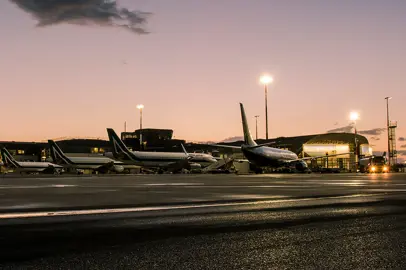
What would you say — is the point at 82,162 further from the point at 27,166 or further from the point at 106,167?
the point at 27,166

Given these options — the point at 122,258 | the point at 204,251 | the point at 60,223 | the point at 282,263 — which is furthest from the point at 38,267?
the point at 60,223

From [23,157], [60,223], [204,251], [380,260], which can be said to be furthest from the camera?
[23,157]

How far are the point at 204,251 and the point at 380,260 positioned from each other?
190cm

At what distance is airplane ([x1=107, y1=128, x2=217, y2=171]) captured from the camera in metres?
83.7

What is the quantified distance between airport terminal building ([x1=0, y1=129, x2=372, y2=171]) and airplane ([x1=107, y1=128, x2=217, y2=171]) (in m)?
16.4

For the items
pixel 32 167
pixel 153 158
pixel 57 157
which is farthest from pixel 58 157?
pixel 153 158

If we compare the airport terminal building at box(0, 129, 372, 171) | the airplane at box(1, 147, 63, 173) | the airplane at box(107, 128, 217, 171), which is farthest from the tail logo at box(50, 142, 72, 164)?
the airport terminal building at box(0, 129, 372, 171)

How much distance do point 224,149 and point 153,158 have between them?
49.0 metres

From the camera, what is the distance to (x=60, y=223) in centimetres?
848

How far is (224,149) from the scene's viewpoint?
134 m

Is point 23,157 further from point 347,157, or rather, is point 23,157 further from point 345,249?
point 345,249

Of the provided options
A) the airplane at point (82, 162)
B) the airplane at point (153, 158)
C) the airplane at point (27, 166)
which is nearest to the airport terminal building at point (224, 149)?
the airplane at point (82, 162)

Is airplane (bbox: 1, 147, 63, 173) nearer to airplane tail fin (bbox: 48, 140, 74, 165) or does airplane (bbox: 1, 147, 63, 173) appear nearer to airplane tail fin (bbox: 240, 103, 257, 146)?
airplane tail fin (bbox: 48, 140, 74, 165)

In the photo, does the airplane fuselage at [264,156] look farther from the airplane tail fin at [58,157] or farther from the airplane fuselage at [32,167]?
the airplane tail fin at [58,157]
